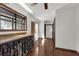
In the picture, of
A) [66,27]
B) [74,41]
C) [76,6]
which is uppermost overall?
[76,6]

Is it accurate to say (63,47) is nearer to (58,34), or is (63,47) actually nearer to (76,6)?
(58,34)

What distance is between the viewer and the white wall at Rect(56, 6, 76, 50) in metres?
4.55

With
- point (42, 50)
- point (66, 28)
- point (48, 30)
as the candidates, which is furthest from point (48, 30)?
point (42, 50)

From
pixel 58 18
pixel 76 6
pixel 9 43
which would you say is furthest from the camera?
pixel 58 18

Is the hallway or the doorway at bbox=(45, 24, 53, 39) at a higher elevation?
the doorway at bbox=(45, 24, 53, 39)

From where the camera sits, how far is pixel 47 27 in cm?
1111

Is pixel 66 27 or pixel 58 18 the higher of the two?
pixel 58 18

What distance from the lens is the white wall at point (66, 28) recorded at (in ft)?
14.9

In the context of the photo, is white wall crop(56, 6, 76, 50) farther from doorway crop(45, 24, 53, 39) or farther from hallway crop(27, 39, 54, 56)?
doorway crop(45, 24, 53, 39)

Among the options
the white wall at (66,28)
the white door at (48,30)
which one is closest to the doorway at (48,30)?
the white door at (48,30)

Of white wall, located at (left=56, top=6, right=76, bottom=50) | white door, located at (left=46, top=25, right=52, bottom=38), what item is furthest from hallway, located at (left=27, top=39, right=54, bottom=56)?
white door, located at (left=46, top=25, right=52, bottom=38)

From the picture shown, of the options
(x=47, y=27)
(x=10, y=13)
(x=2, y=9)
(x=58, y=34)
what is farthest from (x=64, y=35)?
(x=47, y=27)

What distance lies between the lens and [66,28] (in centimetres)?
481

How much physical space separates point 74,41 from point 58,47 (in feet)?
3.10
